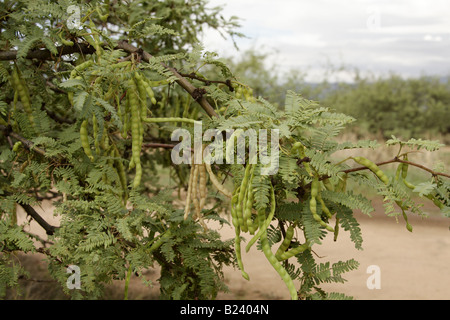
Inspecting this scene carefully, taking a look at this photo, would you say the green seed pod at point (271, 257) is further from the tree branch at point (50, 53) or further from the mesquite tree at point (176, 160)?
the tree branch at point (50, 53)

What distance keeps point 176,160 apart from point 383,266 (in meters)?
4.02

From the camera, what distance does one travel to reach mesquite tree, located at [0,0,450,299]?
112 cm

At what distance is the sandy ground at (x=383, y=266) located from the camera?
4.42m

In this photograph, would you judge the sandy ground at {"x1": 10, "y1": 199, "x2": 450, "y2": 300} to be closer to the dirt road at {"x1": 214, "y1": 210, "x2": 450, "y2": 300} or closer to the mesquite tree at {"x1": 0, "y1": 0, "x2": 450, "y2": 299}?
the dirt road at {"x1": 214, "y1": 210, "x2": 450, "y2": 300}

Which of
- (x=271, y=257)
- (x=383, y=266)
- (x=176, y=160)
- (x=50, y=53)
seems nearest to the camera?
(x=271, y=257)

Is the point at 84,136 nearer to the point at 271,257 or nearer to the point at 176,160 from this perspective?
the point at 176,160

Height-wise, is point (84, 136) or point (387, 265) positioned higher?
point (84, 136)

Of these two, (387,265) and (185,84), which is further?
(387,265)

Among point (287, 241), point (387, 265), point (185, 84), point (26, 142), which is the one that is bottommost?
point (387, 265)

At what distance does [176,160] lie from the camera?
1751mm

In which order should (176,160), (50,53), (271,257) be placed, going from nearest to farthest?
(271,257)
(50,53)
(176,160)

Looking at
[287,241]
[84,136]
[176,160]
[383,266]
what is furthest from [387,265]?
[84,136]

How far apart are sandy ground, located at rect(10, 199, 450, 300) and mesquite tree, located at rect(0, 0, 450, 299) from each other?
2664 millimetres
